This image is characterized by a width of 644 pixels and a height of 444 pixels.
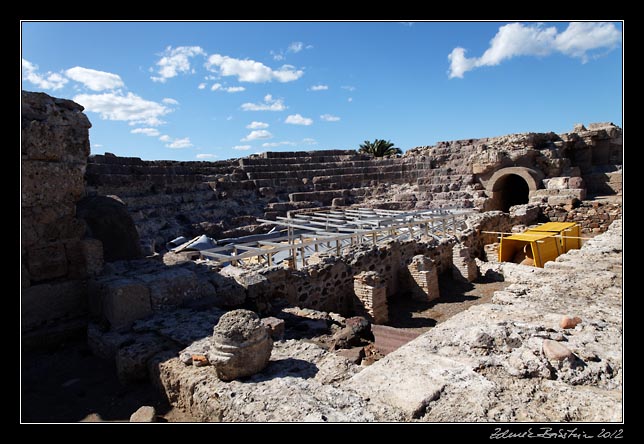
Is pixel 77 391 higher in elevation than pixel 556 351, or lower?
lower

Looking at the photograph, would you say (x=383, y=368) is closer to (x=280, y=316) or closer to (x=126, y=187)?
(x=280, y=316)

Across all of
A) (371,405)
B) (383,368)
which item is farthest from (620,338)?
(371,405)

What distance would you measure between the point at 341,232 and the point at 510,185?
13.0 meters

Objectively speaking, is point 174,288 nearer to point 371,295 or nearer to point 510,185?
point 371,295

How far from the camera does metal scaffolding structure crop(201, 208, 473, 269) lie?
8148 mm

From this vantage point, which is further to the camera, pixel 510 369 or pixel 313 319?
pixel 313 319

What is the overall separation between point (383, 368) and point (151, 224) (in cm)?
1246

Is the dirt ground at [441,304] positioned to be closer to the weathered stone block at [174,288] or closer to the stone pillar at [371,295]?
the stone pillar at [371,295]

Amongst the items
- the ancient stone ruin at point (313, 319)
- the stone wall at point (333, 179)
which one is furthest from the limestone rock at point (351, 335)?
the stone wall at point (333, 179)

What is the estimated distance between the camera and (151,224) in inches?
542

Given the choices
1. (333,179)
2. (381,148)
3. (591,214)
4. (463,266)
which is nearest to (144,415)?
(463,266)

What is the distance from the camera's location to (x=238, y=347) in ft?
10.5

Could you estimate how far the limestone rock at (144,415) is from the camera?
3.13 m

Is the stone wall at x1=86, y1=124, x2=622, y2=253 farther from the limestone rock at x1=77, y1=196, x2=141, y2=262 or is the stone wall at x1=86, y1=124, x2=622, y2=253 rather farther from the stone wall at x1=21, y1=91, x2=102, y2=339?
the stone wall at x1=21, y1=91, x2=102, y2=339
